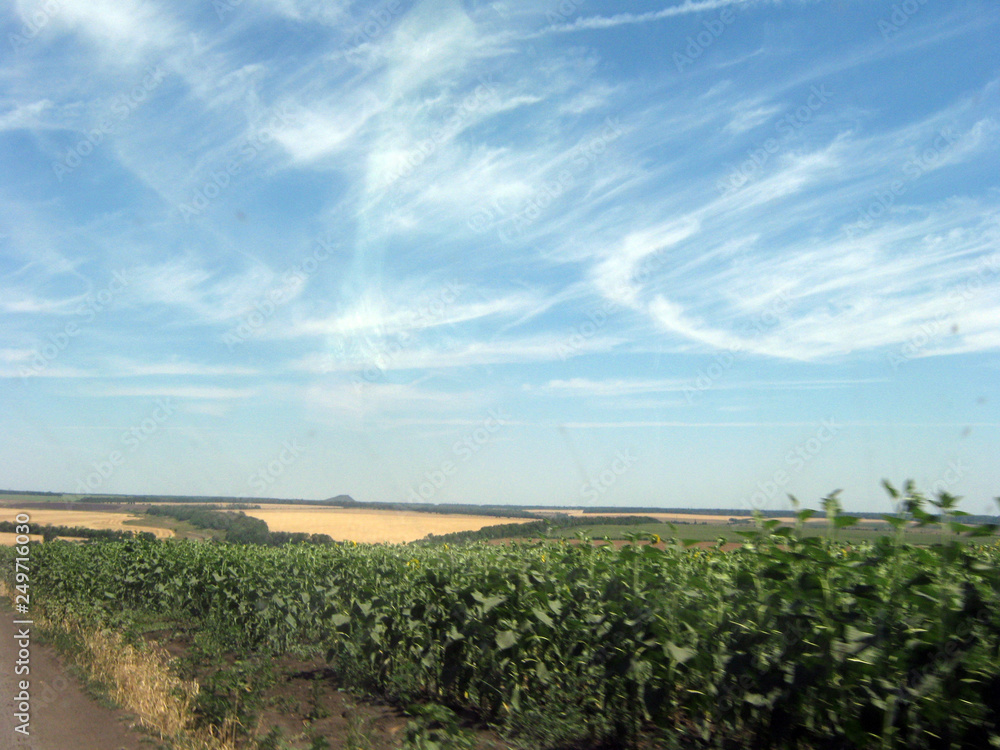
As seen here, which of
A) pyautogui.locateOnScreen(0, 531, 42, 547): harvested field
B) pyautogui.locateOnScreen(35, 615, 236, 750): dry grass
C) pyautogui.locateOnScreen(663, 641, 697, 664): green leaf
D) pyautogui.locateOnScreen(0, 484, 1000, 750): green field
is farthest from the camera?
pyautogui.locateOnScreen(0, 531, 42, 547): harvested field

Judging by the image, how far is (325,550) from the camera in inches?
451

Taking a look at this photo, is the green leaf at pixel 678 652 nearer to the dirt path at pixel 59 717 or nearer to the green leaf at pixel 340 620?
the green leaf at pixel 340 620

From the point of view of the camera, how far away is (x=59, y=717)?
827cm

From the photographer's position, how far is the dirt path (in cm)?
708

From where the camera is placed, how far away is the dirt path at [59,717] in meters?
7.08

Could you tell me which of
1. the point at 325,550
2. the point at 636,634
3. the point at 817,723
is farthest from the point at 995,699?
the point at 325,550

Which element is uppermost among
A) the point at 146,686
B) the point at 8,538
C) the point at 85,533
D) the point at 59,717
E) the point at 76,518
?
the point at 76,518

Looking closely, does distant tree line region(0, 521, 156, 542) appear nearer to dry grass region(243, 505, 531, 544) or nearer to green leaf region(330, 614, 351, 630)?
dry grass region(243, 505, 531, 544)

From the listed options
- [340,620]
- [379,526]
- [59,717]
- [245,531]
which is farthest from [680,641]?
[245,531]

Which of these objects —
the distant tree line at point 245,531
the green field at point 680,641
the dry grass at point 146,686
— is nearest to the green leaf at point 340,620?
the green field at point 680,641

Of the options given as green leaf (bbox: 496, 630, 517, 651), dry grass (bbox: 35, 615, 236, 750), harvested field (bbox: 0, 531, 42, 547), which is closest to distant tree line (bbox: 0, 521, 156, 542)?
harvested field (bbox: 0, 531, 42, 547)

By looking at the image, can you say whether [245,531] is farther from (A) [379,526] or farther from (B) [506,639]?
(B) [506,639]

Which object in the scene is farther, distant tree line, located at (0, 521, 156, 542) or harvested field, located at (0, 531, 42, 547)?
harvested field, located at (0, 531, 42, 547)

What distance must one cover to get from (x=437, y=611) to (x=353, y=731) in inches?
58.7
